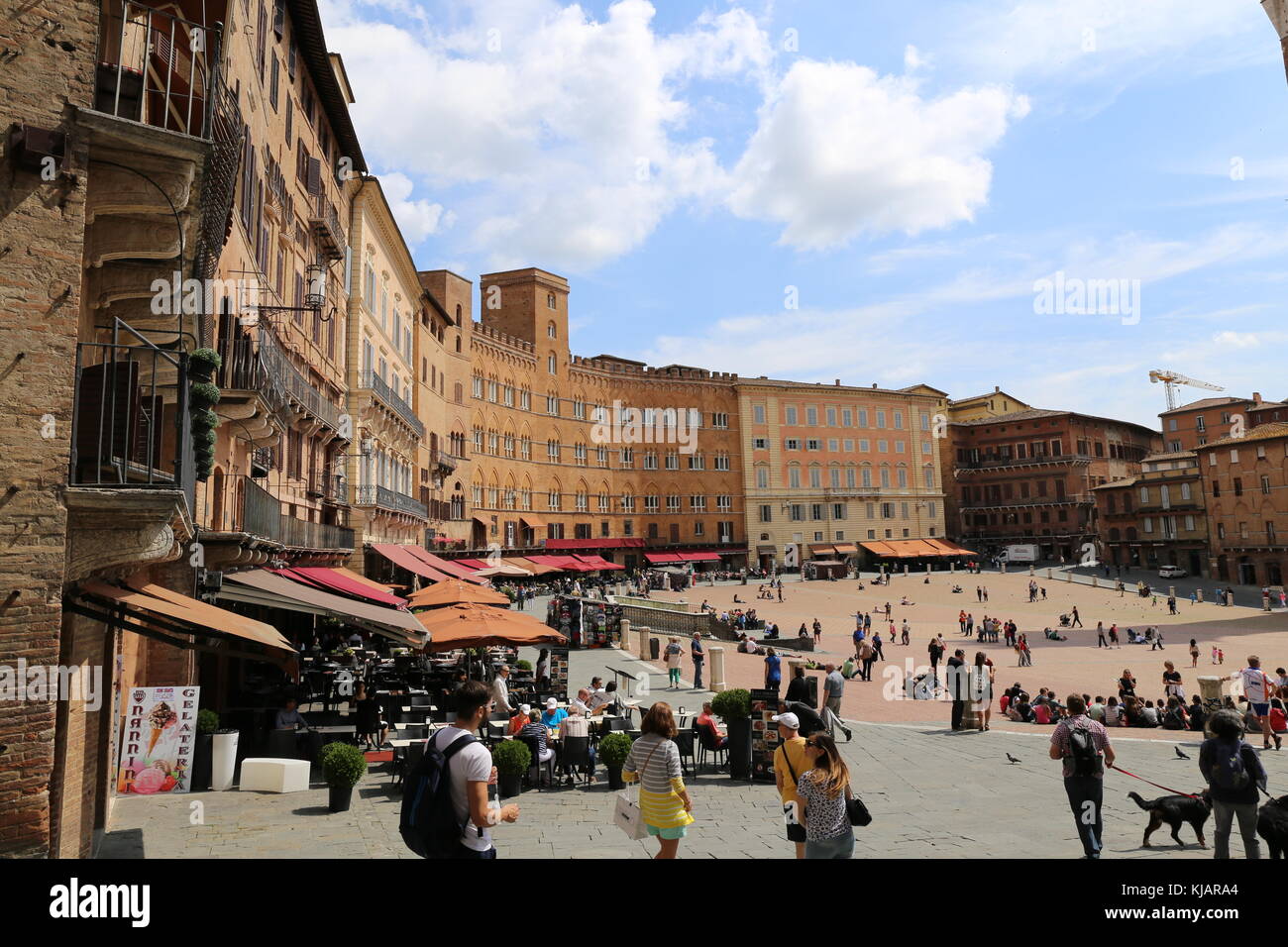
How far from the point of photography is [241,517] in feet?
47.8

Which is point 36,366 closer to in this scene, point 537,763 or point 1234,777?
point 537,763

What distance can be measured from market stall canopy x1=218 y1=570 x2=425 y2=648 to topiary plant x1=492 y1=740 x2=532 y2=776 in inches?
117

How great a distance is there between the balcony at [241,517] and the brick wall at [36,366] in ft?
18.7

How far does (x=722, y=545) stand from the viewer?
243ft

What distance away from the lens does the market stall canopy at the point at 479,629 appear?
13.8 metres

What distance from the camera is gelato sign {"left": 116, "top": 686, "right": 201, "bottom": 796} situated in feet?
29.0

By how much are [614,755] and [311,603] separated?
4.59 meters

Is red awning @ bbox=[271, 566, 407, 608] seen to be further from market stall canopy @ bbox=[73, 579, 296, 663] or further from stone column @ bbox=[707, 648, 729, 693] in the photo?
market stall canopy @ bbox=[73, 579, 296, 663]

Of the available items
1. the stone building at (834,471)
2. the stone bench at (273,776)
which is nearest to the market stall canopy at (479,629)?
the stone bench at (273,776)
